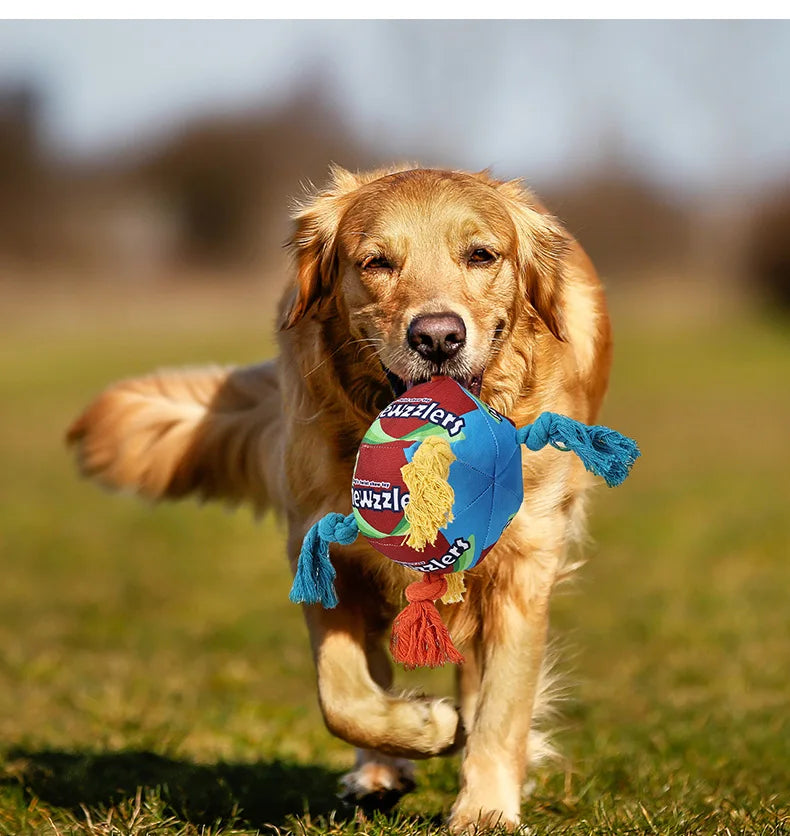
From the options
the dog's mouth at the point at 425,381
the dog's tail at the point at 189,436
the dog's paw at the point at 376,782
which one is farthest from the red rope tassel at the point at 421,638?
the dog's tail at the point at 189,436

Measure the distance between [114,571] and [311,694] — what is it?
133 inches

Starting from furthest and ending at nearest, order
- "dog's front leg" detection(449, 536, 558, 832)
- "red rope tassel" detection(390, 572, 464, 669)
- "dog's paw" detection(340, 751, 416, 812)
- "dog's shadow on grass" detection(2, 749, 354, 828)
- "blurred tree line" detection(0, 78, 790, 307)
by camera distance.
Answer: "blurred tree line" detection(0, 78, 790, 307) → "dog's paw" detection(340, 751, 416, 812) → "dog's shadow on grass" detection(2, 749, 354, 828) → "dog's front leg" detection(449, 536, 558, 832) → "red rope tassel" detection(390, 572, 464, 669)

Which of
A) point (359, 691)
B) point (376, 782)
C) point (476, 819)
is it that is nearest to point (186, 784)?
point (376, 782)

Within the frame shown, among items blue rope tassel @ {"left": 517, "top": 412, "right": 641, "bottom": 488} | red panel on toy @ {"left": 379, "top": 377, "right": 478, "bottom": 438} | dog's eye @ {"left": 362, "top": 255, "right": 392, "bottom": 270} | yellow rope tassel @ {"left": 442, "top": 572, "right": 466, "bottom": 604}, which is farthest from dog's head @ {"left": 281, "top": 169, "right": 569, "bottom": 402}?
yellow rope tassel @ {"left": 442, "top": 572, "right": 466, "bottom": 604}

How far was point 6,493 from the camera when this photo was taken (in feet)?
40.2

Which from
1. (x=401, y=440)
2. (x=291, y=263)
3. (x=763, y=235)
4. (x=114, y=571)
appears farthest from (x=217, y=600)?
(x=763, y=235)

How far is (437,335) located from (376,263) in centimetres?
46

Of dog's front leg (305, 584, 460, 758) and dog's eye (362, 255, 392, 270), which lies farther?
dog's eye (362, 255, 392, 270)

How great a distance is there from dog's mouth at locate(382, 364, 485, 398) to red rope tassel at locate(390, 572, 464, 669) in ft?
1.90

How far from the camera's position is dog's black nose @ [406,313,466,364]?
3.43 metres

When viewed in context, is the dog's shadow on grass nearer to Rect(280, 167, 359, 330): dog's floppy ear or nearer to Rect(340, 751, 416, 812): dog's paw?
Rect(340, 751, 416, 812): dog's paw

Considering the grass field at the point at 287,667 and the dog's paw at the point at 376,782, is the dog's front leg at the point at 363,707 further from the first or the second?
the dog's paw at the point at 376,782

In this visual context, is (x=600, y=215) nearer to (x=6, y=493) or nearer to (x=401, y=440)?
(x=6, y=493)

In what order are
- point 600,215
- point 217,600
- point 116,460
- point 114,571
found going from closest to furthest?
point 116,460 < point 217,600 < point 114,571 < point 600,215
